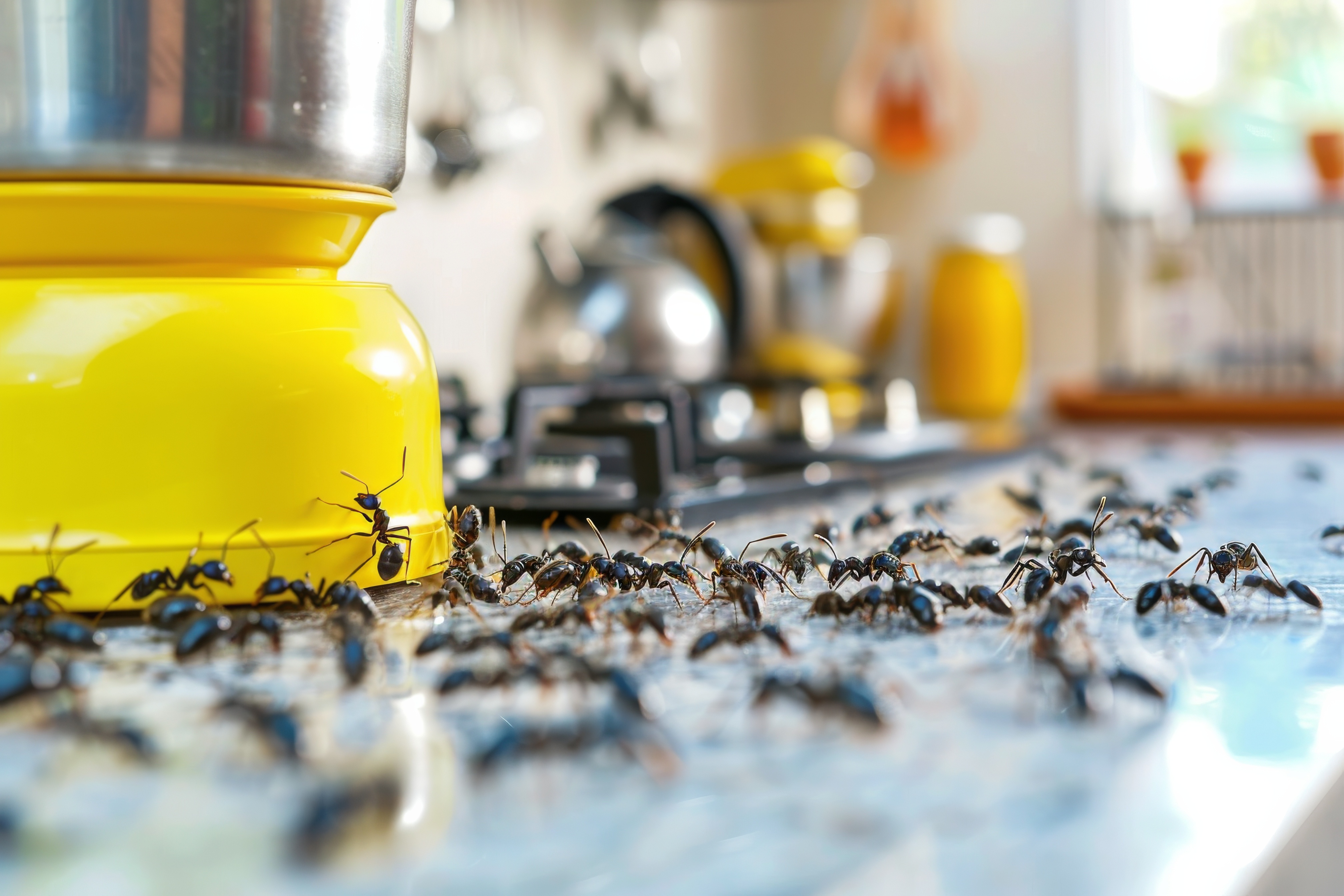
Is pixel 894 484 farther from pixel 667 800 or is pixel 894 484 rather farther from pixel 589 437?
pixel 667 800

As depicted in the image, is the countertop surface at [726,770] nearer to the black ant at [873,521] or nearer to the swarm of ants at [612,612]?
the swarm of ants at [612,612]

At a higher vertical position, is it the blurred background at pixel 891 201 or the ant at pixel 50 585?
the blurred background at pixel 891 201

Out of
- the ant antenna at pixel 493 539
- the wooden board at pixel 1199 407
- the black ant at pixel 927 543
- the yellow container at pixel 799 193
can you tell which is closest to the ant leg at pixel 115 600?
the ant antenna at pixel 493 539

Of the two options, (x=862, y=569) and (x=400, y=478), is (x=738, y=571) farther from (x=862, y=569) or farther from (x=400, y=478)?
(x=400, y=478)

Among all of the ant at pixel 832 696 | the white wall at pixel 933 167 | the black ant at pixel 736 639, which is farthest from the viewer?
the white wall at pixel 933 167

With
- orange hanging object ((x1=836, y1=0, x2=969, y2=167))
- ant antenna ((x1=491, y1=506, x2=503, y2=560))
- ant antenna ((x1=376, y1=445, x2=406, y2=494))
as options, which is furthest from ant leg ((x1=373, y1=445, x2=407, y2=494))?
orange hanging object ((x1=836, y1=0, x2=969, y2=167))

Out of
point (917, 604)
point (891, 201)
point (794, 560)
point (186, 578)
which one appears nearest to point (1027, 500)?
point (794, 560)
